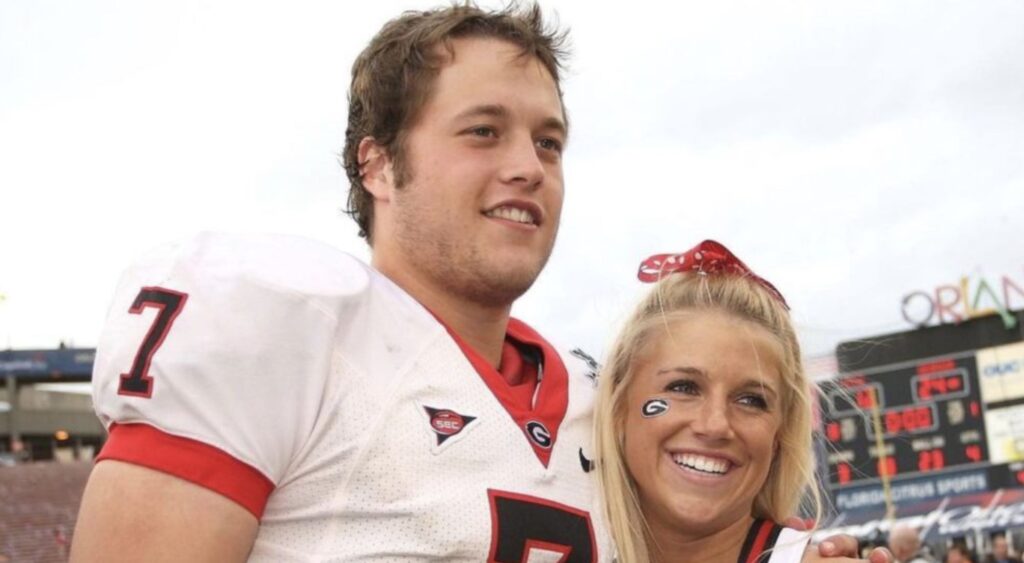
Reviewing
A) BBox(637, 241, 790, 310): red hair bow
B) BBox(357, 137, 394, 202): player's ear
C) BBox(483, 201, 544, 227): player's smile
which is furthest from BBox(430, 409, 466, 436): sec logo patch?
BBox(637, 241, 790, 310): red hair bow

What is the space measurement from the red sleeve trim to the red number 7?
0.06m

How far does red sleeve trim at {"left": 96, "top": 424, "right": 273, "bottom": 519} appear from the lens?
71.7 inches

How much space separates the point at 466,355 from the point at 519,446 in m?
0.21

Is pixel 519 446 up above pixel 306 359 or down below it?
below

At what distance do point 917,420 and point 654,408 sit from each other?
2095 cm

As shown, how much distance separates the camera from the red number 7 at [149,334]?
1.84 m

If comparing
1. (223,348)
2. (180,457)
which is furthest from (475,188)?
(180,457)

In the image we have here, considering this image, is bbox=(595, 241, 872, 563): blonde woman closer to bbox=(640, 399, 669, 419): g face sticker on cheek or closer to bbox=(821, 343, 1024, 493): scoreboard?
bbox=(640, 399, 669, 419): g face sticker on cheek

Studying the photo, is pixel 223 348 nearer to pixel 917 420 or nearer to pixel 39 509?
pixel 917 420

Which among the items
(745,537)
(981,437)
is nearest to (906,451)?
(981,437)

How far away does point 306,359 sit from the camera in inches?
78.5

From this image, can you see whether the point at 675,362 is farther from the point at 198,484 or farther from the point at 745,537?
the point at 198,484

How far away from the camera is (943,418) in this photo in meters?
21.9

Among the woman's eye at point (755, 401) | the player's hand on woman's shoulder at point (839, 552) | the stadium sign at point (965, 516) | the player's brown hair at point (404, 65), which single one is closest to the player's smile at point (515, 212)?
the player's brown hair at point (404, 65)
